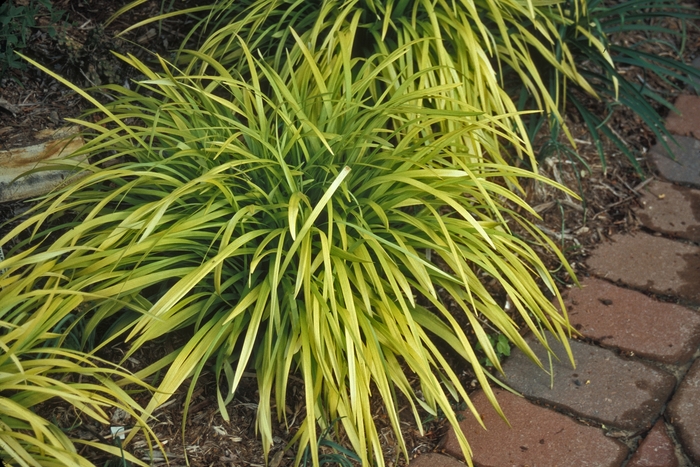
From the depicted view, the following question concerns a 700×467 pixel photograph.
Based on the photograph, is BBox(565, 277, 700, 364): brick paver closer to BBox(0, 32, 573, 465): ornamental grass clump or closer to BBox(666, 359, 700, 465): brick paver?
BBox(666, 359, 700, 465): brick paver

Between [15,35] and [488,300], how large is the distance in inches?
61.2

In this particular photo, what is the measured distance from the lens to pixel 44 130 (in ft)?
7.70

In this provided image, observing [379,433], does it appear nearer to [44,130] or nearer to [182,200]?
[182,200]

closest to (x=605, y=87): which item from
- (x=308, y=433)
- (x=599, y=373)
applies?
(x=599, y=373)

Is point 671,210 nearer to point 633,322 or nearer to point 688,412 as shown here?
point 633,322

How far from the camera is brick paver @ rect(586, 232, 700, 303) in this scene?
248 centimetres

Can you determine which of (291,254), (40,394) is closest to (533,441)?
(291,254)

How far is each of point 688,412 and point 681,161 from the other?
4.01 ft

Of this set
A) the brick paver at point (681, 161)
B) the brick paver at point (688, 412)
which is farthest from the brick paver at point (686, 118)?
the brick paver at point (688, 412)

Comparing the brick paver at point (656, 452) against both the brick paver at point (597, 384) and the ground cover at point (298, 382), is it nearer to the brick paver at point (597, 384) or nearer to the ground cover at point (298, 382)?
the brick paver at point (597, 384)

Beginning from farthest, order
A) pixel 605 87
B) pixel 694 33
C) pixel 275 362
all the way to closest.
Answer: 1. pixel 694 33
2. pixel 605 87
3. pixel 275 362

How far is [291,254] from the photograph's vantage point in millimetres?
1780

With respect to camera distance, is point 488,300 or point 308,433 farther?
point 488,300

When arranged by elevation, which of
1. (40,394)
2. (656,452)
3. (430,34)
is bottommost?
(656,452)
